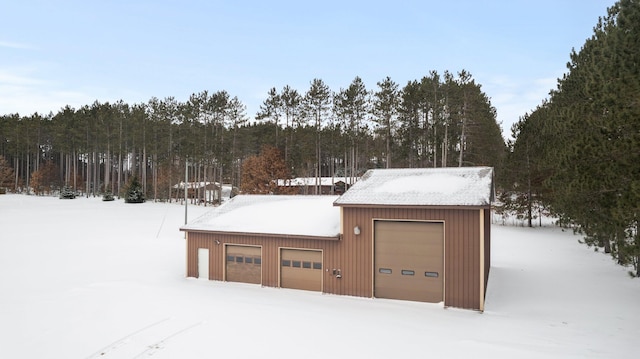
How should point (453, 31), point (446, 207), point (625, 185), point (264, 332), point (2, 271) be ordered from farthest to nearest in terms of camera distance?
point (453, 31)
point (2, 271)
point (446, 207)
point (625, 185)
point (264, 332)

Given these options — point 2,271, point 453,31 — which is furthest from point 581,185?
point 2,271

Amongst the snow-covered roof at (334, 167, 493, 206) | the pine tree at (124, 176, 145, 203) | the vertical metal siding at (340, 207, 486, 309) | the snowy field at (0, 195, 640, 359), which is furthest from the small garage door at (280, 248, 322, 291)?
the pine tree at (124, 176, 145, 203)

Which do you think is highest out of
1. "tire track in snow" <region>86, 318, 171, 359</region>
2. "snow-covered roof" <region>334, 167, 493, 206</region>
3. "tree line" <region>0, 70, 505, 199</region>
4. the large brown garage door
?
"tree line" <region>0, 70, 505, 199</region>

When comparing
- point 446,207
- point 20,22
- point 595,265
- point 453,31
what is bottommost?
point 595,265

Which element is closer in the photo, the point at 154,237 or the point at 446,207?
the point at 446,207

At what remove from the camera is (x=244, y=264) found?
14.8 m

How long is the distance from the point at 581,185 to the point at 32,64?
4687 cm

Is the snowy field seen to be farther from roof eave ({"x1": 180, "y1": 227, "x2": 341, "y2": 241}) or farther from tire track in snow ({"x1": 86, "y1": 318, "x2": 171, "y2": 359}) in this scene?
roof eave ({"x1": 180, "y1": 227, "x2": 341, "y2": 241})

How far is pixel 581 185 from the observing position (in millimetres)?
10516

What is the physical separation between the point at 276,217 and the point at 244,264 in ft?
7.41

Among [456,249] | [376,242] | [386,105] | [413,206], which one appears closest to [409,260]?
[376,242]

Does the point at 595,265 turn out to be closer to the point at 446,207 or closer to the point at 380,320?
the point at 446,207

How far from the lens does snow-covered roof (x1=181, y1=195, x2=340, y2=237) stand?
46.1 ft

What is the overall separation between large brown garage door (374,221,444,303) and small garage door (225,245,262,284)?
15.4 ft
